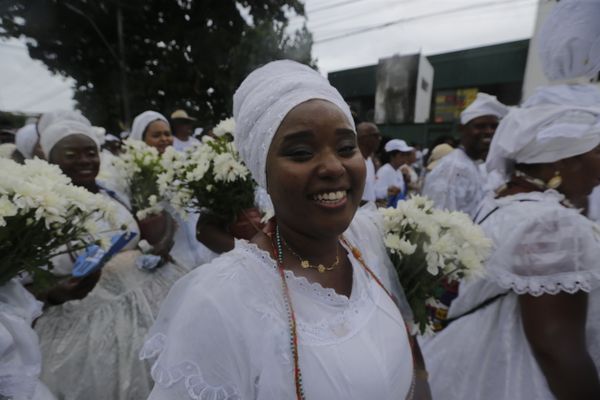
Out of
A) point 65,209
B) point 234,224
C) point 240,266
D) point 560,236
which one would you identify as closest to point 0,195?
point 65,209

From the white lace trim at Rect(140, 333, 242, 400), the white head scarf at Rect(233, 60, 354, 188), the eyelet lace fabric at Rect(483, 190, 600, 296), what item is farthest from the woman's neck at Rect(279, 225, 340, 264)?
the eyelet lace fabric at Rect(483, 190, 600, 296)

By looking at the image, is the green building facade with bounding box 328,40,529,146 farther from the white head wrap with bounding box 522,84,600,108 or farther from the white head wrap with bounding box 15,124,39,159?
the white head wrap with bounding box 522,84,600,108

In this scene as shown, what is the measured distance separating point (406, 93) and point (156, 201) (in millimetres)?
10366

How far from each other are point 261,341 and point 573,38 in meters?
2.36

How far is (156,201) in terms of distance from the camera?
327 cm

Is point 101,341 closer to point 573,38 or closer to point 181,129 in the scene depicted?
point 573,38

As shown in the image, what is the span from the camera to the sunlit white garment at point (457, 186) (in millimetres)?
4531

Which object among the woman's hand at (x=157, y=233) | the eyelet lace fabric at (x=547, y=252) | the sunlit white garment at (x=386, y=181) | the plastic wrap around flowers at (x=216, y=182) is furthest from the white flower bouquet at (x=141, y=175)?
the sunlit white garment at (x=386, y=181)

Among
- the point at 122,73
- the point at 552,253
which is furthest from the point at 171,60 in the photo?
the point at 552,253

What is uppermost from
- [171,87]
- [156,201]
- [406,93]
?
[171,87]

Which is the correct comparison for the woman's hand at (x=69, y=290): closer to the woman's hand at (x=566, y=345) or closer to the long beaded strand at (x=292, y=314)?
the long beaded strand at (x=292, y=314)

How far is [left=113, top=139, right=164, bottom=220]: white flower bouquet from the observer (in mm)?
3389

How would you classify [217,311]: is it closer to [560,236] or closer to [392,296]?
[392,296]

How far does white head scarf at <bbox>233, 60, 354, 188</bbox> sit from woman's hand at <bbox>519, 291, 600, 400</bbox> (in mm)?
1357
